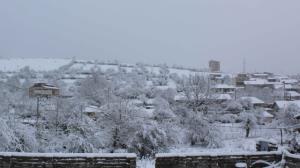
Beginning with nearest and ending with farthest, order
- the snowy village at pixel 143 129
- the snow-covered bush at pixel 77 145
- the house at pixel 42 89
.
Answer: the snowy village at pixel 143 129 < the snow-covered bush at pixel 77 145 < the house at pixel 42 89

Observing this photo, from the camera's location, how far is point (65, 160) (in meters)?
7.57

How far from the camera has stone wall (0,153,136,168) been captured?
24.7ft

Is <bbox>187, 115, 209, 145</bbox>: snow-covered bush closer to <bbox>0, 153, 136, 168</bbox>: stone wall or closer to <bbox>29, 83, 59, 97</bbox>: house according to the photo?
<bbox>0, 153, 136, 168</bbox>: stone wall

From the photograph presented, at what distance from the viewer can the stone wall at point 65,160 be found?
752 centimetres

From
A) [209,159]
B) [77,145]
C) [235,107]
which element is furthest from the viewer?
[235,107]

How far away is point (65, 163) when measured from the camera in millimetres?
7566

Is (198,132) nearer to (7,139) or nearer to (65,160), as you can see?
(7,139)

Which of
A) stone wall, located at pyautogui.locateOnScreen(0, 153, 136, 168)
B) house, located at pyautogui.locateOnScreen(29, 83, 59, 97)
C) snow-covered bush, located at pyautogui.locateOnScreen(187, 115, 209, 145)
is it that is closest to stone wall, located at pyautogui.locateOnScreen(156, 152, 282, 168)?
stone wall, located at pyautogui.locateOnScreen(0, 153, 136, 168)

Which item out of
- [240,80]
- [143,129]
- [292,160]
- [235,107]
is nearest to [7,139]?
[143,129]

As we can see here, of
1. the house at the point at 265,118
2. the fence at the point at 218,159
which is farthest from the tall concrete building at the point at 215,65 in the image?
the fence at the point at 218,159

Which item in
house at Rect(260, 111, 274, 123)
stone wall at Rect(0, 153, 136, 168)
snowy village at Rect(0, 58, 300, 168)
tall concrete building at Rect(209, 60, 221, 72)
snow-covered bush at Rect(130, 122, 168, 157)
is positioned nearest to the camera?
stone wall at Rect(0, 153, 136, 168)

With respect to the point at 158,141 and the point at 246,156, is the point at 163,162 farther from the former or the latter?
the point at 158,141

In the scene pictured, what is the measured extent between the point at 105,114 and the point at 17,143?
8.59m

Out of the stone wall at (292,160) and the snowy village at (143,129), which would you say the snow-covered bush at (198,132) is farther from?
the stone wall at (292,160)
